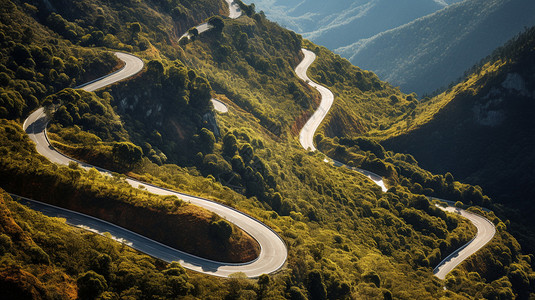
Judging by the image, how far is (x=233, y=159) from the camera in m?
99.0

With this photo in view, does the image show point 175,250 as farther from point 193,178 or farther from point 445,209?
point 445,209

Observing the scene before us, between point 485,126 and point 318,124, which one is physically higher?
point 485,126

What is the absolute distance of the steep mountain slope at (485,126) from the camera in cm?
17038

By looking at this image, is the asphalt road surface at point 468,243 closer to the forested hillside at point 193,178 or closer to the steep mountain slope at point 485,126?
the forested hillside at point 193,178

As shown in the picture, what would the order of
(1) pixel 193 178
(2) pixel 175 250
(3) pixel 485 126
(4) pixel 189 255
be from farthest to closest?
(3) pixel 485 126
(1) pixel 193 178
(4) pixel 189 255
(2) pixel 175 250

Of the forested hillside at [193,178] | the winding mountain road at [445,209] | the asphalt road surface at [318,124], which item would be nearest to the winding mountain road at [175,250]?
the forested hillside at [193,178]

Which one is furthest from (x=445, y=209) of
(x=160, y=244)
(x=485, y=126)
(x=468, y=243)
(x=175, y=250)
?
(x=160, y=244)

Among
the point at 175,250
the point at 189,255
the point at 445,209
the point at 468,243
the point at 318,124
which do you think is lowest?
the point at 175,250

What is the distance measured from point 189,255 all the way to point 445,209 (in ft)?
369

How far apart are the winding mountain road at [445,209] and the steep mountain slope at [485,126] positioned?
103 ft

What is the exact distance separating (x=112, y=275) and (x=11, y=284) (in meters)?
10.6

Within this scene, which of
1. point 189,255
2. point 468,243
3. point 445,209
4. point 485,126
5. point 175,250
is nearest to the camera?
point 175,250

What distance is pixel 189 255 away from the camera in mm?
57188

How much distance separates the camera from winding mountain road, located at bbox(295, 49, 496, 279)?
11021cm
